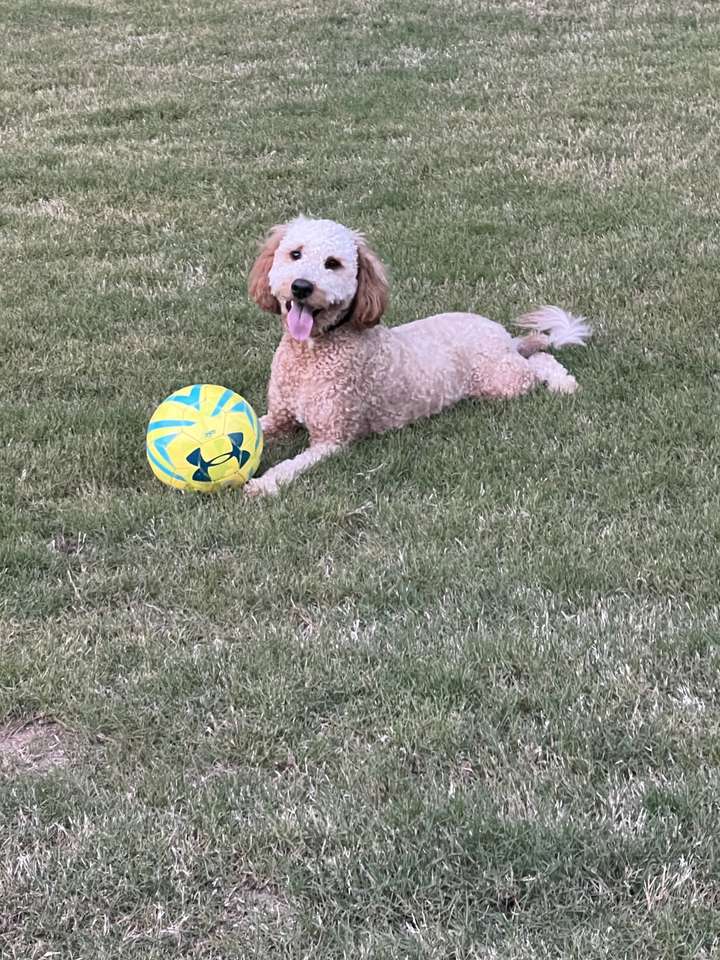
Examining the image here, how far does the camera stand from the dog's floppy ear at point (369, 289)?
4191 mm

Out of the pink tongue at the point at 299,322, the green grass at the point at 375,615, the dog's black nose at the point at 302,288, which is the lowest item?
the green grass at the point at 375,615

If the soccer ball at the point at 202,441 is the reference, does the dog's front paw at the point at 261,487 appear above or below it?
below

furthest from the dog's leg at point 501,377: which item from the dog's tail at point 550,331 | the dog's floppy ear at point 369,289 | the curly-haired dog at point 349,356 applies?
the dog's floppy ear at point 369,289

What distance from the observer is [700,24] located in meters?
12.4

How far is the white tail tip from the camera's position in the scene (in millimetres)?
5152

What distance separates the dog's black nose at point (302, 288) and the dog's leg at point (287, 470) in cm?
66

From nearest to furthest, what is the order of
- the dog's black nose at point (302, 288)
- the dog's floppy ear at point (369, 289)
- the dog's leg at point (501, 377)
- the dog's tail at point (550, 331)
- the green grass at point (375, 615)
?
the green grass at point (375, 615) → the dog's black nose at point (302, 288) → the dog's floppy ear at point (369, 289) → the dog's leg at point (501, 377) → the dog's tail at point (550, 331)

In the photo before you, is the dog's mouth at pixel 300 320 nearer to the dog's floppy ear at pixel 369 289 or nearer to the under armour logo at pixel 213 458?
the dog's floppy ear at pixel 369 289

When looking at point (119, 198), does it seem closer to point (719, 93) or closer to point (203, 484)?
point (203, 484)

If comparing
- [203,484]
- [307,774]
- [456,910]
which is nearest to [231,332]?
[203,484]

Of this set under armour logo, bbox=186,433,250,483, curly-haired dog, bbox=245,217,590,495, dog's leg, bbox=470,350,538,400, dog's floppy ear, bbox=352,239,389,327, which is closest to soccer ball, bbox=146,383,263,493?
under armour logo, bbox=186,433,250,483

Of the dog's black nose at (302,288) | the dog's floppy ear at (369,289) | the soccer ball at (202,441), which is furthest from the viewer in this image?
the dog's floppy ear at (369,289)

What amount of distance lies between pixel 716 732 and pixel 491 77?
9.55 metres

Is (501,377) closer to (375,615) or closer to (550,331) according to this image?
(550,331)
